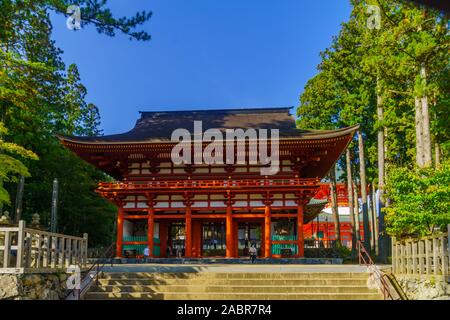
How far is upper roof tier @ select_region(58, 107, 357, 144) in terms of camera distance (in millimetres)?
20250

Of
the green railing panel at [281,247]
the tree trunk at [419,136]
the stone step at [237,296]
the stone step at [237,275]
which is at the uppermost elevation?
the tree trunk at [419,136]

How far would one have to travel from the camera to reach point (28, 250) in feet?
31.2

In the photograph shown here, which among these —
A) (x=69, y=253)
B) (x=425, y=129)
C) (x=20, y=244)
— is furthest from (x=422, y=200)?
(x=20, y=244)

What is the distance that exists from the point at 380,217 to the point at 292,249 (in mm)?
6394

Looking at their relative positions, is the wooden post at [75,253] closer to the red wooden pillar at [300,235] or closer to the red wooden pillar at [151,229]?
the red wooden pillar at [151,229]

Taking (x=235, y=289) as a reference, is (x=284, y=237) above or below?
above

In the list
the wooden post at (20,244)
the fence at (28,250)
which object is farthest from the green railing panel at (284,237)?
the wooden post at (20,244)

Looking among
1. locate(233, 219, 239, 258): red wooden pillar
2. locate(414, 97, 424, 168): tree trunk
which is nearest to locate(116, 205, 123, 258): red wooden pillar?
locate(233, 219, 239, 258): red wooden pillar

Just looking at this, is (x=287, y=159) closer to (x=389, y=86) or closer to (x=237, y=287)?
(x=389, y=86)

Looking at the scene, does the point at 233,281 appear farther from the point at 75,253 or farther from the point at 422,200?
the point at 422,200

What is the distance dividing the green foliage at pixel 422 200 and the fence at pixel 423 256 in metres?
0.73

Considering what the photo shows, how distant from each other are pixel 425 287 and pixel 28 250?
886 centimetres

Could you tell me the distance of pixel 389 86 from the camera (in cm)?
2078

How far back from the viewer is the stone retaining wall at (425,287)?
9.23 m
